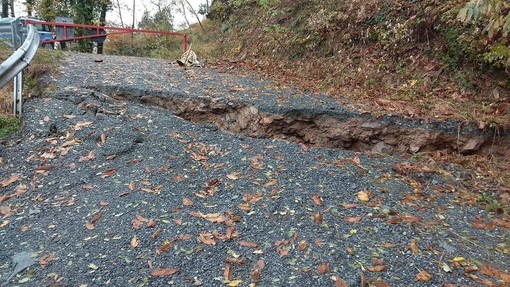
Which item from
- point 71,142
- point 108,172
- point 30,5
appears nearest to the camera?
point 108,172

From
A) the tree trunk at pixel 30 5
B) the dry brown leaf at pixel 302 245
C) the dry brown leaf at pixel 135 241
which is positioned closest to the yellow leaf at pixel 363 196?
the dry brown leaf at pixel 302 245

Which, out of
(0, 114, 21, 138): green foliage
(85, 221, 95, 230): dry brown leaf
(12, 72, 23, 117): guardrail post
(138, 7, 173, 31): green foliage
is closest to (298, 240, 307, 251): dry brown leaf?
(85, 221, 95, 230): dry brown leaf

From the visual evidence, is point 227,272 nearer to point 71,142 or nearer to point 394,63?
point 71,142

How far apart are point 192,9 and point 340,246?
18.1m

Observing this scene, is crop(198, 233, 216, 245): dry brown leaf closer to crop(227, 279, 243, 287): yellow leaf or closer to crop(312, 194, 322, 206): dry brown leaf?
crop(227, 279, 243, 287): yellow leaf

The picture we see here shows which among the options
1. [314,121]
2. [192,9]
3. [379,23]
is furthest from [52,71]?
[192,9]

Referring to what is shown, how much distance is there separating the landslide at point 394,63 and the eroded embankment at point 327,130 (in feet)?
0.44

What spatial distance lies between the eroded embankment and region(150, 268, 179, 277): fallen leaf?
3210 millimetres

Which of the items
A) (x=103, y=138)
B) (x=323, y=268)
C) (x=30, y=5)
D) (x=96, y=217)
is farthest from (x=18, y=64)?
(x=30, y=5)

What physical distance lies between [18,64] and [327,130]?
4005 millimetres

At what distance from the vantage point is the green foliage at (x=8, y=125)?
4090 mm

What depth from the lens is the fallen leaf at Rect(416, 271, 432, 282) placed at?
7.72 feet

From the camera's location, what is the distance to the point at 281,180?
11.9 feet

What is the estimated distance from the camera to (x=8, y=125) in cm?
421
